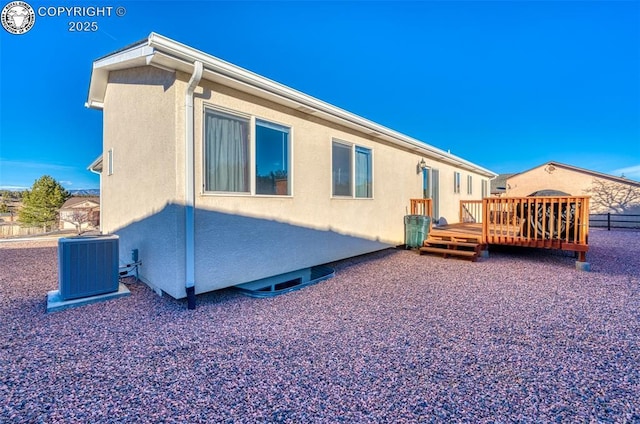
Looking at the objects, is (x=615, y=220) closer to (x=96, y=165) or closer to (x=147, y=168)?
(x=147, y=168)

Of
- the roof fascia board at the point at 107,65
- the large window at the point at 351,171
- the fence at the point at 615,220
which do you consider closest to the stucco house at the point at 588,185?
the fence at the point at 615,220

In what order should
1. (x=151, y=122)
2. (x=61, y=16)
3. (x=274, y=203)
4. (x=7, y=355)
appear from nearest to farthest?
(x=7, y=355)
(x=151, y=122)
(x=274, y=203)
(x=61, y=16)

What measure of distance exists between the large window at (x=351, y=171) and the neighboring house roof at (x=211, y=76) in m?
0.50

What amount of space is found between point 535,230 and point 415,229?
2711 millimetres

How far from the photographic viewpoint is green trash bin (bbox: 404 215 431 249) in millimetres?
7938

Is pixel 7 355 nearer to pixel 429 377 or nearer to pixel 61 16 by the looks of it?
pixel 429 377

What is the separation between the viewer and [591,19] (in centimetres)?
1006

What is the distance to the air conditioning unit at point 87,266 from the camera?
3.77 meters

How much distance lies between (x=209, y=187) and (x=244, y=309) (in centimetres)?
172

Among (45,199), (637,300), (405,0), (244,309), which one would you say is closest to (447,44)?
(405,0)

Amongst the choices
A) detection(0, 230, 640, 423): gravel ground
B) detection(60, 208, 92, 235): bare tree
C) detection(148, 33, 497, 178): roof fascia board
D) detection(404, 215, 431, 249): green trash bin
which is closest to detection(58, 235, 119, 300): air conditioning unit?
detection(0, 230, 640, 423): gravel ground

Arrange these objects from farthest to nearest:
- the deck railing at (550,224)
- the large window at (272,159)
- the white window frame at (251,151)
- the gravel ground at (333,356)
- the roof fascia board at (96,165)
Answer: the roof fascia board at (96,165) < the deck railing at (550,224) < the large window at (272,159) < the white window frame at (251,151) < the gravel ground at (333,356)

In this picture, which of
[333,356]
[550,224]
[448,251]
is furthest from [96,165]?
[550,224]

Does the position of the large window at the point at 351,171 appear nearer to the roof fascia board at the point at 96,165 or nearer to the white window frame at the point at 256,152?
the white window frame at the point at 256,152
